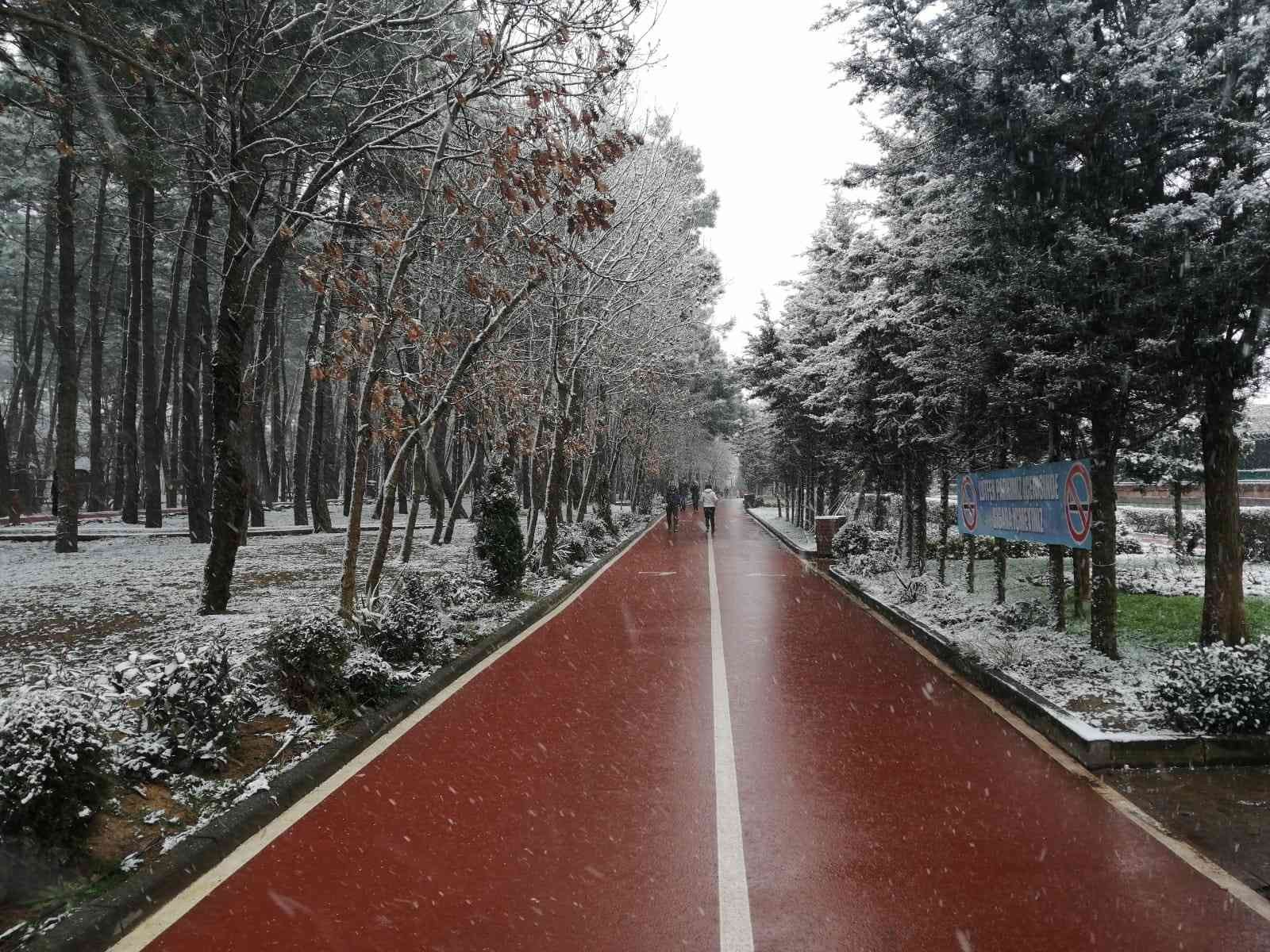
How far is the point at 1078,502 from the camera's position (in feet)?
29.3

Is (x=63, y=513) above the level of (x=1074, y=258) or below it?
below

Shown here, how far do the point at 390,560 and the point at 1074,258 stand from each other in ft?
51.0

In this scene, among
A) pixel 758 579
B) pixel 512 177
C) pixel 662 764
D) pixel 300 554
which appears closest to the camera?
pixel 662 764

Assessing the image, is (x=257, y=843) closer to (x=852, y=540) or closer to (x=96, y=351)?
(x=852, y=540)

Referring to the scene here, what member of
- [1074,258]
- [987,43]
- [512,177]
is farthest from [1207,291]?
[512,177]

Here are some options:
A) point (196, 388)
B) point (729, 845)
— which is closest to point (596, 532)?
point (196, 388)

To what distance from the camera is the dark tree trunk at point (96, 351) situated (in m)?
31.1

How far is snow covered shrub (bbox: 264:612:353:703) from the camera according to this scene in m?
7.07

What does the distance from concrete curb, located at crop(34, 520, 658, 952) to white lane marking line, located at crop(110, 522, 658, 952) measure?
0.12ft

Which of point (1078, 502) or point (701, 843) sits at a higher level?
point (1078, 502)

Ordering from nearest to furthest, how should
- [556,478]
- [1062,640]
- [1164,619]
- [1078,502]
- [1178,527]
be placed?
[1078,502]
[1062,640]
[1164,619]
[556,478]
[1178,527]

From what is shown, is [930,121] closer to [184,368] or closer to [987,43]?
[987,43]

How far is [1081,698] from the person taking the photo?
7.54m

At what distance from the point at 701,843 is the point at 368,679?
3646 mm
